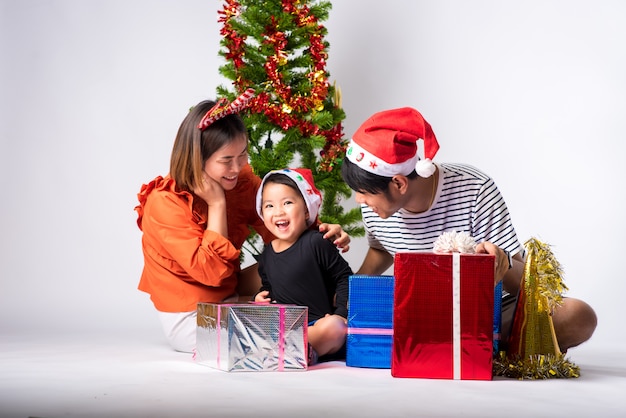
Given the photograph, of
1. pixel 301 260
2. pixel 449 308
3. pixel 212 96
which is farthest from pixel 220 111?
pixel 212 96

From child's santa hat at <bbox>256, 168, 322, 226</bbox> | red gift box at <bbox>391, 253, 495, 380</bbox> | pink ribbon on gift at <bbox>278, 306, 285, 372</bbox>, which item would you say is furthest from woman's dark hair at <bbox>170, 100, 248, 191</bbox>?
red gift box at <bbox>391, 253, 495, 380</bbox>

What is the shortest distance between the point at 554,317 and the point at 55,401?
5.41 ft

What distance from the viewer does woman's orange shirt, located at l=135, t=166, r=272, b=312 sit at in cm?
327

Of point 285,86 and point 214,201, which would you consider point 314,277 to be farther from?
point 285,86

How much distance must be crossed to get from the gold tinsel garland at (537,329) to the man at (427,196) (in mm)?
97

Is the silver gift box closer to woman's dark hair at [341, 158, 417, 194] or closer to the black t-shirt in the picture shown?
the black t-shirt

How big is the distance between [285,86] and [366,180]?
3.85ft

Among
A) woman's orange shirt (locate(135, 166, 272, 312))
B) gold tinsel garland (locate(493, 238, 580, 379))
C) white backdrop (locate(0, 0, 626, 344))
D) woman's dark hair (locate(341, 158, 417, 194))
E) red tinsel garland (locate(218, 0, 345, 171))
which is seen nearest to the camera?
gold tinsel garland (locate(493, 238, 580, 379))

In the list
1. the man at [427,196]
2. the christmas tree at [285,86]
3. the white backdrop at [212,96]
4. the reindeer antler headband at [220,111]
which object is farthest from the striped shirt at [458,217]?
the white backdrop at [212,96]

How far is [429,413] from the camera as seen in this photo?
2.20m

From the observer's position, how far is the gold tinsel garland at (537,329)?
111 inches

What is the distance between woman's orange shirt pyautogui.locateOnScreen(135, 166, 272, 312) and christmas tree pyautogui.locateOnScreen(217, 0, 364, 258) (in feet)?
2.21

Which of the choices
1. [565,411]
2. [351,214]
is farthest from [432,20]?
[565,411]

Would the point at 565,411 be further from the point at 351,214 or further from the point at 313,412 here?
the point at 351,214
